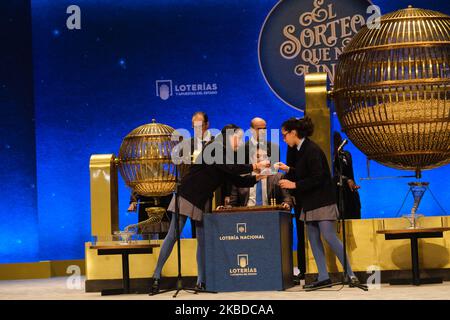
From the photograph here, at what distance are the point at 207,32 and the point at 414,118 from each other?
17.2ft

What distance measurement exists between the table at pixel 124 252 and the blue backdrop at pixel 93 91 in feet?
12.9

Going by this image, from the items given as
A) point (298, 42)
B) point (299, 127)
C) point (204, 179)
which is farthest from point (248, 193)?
point (298, 42)

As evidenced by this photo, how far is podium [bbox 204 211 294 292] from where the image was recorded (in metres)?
8.01

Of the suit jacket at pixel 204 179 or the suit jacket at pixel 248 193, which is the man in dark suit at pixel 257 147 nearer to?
the suit jacket at pixel 248 193

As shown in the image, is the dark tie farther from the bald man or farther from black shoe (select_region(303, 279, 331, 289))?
black shoe (select_region(303, 279, 331, 289))

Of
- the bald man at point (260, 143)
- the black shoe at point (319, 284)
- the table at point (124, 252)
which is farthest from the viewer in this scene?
the bald man at point (260, 143)

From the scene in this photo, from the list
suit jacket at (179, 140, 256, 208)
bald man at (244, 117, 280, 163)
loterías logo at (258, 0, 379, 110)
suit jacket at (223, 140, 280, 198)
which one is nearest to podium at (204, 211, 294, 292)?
suit jacket at (179, 140, 256, 208)

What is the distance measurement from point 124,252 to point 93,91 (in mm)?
4741

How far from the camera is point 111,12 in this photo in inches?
498

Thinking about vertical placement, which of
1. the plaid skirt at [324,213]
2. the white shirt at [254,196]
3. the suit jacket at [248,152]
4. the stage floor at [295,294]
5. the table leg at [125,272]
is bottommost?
the stage floor at [295,294]

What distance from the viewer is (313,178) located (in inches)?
310

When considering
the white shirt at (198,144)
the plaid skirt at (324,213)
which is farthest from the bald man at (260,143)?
the plaid skirt at (324,213)

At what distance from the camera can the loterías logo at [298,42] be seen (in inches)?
481
